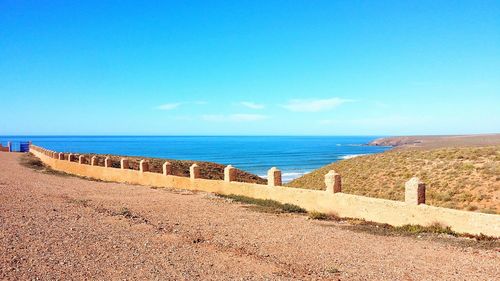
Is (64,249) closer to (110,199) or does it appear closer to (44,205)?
(44,205)

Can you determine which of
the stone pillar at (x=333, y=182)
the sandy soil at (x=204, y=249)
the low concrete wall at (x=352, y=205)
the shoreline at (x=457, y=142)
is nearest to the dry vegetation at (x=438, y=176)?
the low concrete wall at (x=352, y=205)

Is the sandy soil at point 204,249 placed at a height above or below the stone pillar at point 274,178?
below

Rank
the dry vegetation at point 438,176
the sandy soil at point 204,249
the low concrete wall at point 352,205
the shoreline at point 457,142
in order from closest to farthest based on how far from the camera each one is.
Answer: the sandy soil at point 204,249
the low concrete wall at point 352,205
the dry vegetation at point 438,176
the shoreline at point 457,142

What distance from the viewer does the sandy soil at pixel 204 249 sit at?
297 inches

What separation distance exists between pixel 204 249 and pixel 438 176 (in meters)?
16.6

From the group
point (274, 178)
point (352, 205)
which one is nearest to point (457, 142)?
point (274, 178)

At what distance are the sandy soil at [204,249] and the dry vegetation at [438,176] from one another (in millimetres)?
7466

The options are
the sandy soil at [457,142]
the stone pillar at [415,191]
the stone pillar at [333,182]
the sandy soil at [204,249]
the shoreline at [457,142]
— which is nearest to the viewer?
the sandy soil at [204,249]

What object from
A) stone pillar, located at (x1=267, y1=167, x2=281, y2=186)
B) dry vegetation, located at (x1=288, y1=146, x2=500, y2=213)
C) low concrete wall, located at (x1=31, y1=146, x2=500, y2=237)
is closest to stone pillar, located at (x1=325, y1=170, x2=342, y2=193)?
low concrete wall, located at (x1=31, y1=146, x2=500, y2=237)

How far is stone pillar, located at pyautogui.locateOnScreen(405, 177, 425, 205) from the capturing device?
12.4m

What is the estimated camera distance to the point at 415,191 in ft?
40.8

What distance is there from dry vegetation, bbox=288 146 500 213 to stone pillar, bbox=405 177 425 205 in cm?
429

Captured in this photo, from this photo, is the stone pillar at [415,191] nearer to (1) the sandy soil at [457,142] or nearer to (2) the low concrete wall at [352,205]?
(2) the low concrete wall at [352,205]

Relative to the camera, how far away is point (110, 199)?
16.7 m
